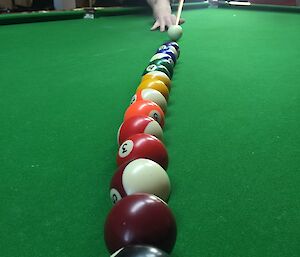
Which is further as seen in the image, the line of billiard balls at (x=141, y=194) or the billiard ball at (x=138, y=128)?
the billiard ball at (x=138, y=128)

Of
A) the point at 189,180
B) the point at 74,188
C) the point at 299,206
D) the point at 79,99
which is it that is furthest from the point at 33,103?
the point at 299,206

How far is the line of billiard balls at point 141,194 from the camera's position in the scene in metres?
0.70

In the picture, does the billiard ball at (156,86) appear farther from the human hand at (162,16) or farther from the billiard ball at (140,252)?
the human hand at (162,16)

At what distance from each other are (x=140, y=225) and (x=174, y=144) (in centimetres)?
62

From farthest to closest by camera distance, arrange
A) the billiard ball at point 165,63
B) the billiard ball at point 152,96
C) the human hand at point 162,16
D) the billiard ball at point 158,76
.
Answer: the human hand at point 162,16 → the billiard ball at point 165,63 → the billiard ball at point 158,76 → the billiard ball at point 152,96

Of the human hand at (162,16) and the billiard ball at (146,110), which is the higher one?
the billiard ball at (146,110)

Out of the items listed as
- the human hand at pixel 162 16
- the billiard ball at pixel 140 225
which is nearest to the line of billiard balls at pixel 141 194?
the billiard ball at pixel 140 225

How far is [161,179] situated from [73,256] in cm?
26

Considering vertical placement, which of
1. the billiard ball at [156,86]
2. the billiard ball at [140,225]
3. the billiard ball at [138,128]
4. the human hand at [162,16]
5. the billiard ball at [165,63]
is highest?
the billiard ball at [140,225]

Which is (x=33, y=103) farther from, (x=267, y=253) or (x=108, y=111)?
(x=267, y=253)

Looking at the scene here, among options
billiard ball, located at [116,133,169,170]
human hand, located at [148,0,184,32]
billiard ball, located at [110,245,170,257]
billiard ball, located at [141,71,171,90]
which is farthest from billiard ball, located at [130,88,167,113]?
human hand, located at [148,0,184,32]

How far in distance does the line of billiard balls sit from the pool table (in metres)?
0.08

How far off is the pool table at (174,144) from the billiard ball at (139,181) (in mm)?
74

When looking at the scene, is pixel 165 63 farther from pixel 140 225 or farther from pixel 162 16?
pixel 162 16
